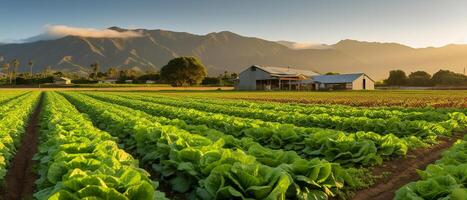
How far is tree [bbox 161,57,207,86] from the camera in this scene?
9112cm

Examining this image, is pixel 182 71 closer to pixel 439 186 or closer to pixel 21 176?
pixel 21 176

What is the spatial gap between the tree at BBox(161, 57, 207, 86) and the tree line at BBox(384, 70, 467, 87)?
45.3 meters

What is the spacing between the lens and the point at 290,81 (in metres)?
78.9

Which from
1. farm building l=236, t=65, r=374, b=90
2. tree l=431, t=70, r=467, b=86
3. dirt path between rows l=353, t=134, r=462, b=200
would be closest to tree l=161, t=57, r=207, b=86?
farm building l=236, t=65, r=374, b=90

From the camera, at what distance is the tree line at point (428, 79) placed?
305 ft

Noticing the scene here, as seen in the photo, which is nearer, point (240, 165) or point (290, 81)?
point (240, 165)

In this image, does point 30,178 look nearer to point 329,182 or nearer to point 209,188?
point 209,188

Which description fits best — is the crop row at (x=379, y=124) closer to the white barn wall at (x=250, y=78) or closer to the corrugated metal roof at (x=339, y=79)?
the white barn wall at (x=250, y=78)

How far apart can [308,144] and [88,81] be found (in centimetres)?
11133

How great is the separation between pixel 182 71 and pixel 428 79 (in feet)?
182

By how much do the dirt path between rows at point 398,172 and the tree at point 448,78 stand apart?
291 ft

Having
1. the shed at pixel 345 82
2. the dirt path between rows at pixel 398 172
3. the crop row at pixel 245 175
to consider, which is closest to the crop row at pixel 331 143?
the dirt path between rows at pixel 398 172

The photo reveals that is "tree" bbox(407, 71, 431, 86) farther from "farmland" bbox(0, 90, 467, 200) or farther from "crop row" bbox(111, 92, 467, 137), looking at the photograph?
"farmland" bbox(0, 90, 467, 200)

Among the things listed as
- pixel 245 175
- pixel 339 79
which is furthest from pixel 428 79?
pixel 245 175
